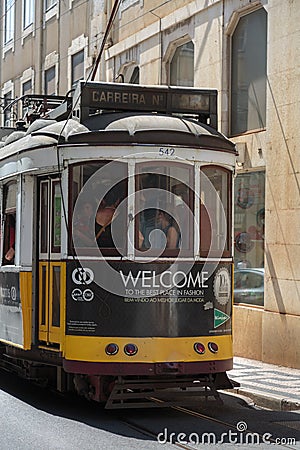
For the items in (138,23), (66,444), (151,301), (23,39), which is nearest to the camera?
(66,444)

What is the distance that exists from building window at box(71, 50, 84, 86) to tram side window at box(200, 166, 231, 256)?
44.1 ft

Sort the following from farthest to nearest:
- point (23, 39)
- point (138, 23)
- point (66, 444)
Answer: point (23, 39) → point (138, 23) → point (66, 444)

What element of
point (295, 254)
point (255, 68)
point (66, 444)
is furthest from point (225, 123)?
point (66, 444)

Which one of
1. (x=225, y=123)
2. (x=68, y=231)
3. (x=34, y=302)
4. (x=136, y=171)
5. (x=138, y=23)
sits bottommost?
(x=34, y=302)

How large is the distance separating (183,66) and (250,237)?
429cm

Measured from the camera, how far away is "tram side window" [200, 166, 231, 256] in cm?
1040

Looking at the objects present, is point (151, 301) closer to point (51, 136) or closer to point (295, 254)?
point (51, 136)

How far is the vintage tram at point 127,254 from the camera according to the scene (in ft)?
32.7

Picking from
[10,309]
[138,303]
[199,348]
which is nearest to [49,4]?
[10,309]

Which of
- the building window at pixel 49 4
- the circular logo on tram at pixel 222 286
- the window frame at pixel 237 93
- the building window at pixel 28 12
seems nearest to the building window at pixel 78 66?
the building window at pixel 49 4

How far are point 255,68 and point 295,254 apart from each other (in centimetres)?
352

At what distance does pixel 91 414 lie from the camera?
34.0 ft

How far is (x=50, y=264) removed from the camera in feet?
34.8

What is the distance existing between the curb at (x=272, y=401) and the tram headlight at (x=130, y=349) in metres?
2.20
